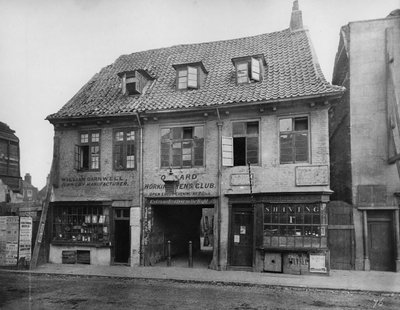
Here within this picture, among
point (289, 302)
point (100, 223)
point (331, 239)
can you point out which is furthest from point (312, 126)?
point (100, 223)

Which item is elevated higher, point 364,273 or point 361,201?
point 361,201

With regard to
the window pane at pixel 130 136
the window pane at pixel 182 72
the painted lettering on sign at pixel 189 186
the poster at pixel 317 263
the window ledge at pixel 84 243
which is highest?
the window pane at pixel 182 72

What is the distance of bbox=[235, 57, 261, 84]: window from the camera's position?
16016mm

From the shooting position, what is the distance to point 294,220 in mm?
14117

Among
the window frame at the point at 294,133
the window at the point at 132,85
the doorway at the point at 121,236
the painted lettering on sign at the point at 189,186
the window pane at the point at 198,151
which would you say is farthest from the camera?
the window at the point at 132,85

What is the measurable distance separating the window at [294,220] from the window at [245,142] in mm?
2061

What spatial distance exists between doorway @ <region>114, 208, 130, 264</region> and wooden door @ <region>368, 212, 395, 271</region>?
10235 mm

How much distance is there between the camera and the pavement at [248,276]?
11.7 m

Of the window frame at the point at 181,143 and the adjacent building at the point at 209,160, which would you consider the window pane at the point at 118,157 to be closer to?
the adjacent building at the point at 209,160

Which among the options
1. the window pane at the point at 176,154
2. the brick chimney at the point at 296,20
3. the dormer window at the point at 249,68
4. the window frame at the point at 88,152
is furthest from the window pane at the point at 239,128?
the brick chimney at the point at 296,20

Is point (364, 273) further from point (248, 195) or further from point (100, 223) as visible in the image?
point (100, 223)

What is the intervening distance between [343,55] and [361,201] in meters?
7.11

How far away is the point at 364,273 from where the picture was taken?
45.9ft

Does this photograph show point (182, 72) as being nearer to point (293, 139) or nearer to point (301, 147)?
point (293, 139)
